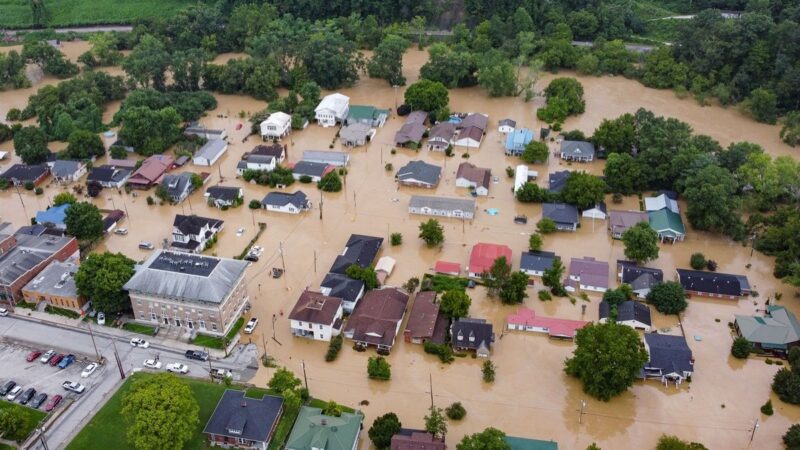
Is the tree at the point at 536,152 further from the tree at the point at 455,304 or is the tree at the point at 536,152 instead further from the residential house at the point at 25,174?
the residential house at the point at 25,174

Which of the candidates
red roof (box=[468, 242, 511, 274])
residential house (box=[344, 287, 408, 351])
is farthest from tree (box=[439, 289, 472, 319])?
red roof (box=[468, 242, 511, 274])

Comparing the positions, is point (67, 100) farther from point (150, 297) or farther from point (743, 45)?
point (743, 45)

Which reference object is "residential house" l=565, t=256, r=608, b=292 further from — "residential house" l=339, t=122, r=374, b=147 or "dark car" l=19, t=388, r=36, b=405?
"dark car" l=19, t=388, r=36, b=405

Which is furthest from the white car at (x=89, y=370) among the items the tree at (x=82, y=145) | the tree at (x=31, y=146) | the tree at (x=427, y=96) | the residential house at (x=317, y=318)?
the tree at (x=427, y=96)

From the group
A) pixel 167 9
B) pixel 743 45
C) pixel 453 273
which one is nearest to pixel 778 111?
pixel 743 45

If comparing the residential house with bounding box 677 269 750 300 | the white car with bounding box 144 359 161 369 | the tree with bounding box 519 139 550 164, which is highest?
the tree with bounding box 519 139 550 164

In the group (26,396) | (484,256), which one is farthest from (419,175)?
(26,396)
